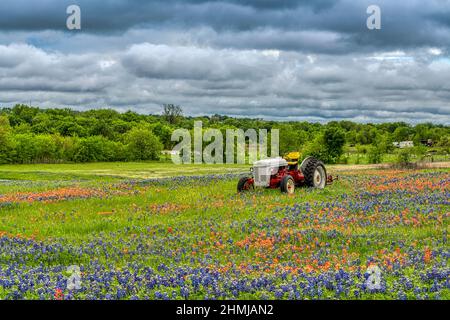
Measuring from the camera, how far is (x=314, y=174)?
1042 inches

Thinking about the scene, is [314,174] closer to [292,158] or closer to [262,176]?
[292,158]

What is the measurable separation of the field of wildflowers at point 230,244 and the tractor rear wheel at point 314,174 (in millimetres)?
1554

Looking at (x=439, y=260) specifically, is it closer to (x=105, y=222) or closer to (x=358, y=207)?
(x=358, y=207)

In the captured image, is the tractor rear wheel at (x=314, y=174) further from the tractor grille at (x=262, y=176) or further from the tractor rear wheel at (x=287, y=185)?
the tractor grille at (x=262, y=176)

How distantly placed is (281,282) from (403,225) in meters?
8.19

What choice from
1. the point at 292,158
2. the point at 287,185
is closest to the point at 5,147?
the point at 292,158

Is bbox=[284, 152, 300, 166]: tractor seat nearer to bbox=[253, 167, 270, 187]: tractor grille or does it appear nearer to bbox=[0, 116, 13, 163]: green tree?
bbox=[253, 167, 270, 187]: tractor grille

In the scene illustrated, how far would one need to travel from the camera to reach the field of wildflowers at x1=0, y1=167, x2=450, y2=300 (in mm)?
8141

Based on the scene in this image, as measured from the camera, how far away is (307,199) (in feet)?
72.6

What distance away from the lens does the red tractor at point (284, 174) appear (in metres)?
25.3

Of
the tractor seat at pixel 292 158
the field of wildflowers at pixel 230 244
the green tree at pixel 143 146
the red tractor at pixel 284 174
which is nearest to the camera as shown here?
the field of wildflowers at pixel 230 244

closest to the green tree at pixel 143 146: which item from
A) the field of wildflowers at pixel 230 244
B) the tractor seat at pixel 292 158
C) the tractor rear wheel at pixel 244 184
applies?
the field of wildflowers at pixel 230 244

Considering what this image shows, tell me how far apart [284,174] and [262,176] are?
1161 mm
